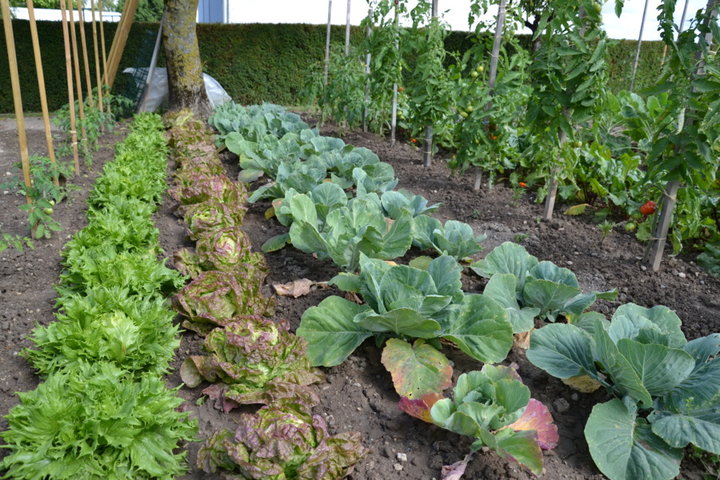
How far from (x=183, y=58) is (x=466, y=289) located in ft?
22.8

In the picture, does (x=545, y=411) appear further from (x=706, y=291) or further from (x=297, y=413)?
(x=706, y=291)

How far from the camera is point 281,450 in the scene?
1667 mm

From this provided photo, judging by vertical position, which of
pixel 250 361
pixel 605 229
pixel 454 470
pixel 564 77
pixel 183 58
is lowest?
pixel 454 470

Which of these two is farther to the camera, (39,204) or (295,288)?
(39,204)

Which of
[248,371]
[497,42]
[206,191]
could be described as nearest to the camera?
[248,371]

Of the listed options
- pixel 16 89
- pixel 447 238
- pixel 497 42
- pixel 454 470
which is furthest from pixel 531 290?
pixel 16 89

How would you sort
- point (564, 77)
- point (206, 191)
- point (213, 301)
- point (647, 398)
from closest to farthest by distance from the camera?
point (647, 398) → point (213, 301) → point (564, 77) → point (206, 191)

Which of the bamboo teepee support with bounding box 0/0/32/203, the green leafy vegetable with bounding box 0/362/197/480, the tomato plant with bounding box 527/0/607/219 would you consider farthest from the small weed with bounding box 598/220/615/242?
the bamboo teepee support with bounding box 0/0/32/203

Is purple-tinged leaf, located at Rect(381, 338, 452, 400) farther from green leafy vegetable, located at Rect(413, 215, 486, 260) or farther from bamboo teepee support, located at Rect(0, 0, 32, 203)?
bamboo teepee support, located at Rect(0, 0, 32, 203)

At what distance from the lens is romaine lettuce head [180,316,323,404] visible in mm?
2125

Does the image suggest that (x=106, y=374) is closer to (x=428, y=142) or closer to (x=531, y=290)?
(x=531, y=290)

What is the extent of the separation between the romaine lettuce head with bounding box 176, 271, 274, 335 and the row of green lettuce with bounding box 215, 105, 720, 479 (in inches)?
13.6

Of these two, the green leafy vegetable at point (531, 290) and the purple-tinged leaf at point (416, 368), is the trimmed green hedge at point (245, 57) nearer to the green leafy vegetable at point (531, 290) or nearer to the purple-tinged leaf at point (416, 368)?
the green leafy vegetable at point (531, 290)

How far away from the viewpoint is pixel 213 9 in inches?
687
